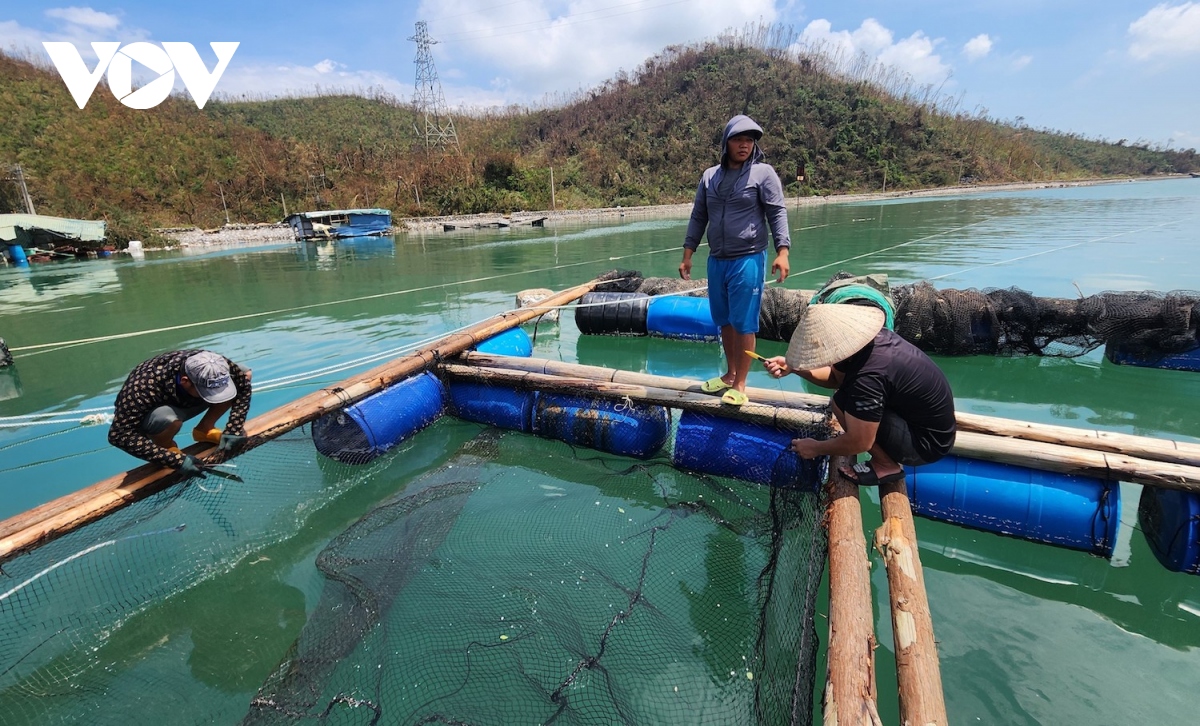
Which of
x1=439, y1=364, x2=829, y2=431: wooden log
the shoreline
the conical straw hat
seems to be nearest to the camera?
the conical straw hat

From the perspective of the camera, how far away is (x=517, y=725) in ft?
7.10

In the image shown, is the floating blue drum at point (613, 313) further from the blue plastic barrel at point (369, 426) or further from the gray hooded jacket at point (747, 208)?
the blue plastic barrel at point (369, 426)

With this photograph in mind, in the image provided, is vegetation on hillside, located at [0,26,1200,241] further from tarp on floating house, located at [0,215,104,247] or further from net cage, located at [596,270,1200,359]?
net cage, located at [596,270,1200,359]

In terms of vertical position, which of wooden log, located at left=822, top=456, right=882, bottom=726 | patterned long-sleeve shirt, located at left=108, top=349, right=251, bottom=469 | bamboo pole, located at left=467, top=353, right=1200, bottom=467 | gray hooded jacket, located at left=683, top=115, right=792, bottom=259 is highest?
gray hooded jacket, located at left=683, top=115, right=792, bottom=259

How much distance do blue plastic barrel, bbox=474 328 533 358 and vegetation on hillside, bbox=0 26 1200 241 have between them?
2918 centimetres

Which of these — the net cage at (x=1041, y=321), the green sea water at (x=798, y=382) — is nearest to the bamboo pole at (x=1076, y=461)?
the green sea water at (x=798, y=382)

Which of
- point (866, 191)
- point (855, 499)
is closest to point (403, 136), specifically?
point (866, 191)

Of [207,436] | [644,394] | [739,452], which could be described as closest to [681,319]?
[644,394]

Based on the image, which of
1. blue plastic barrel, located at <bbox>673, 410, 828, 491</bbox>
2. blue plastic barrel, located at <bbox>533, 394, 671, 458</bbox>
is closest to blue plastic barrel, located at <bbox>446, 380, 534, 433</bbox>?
blue plastic barrel, located at <bbox>533, 394, 671, 458</bbox>

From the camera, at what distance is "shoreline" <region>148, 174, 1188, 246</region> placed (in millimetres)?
29219

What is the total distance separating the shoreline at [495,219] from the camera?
29219 millimetres

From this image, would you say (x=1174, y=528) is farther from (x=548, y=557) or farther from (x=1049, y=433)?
(x=548, y=557)

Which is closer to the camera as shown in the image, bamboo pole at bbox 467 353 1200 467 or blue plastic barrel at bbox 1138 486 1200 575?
blue plastic barrel at bbox 1138 486 1200 575

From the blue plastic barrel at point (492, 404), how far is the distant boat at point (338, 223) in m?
29.1
